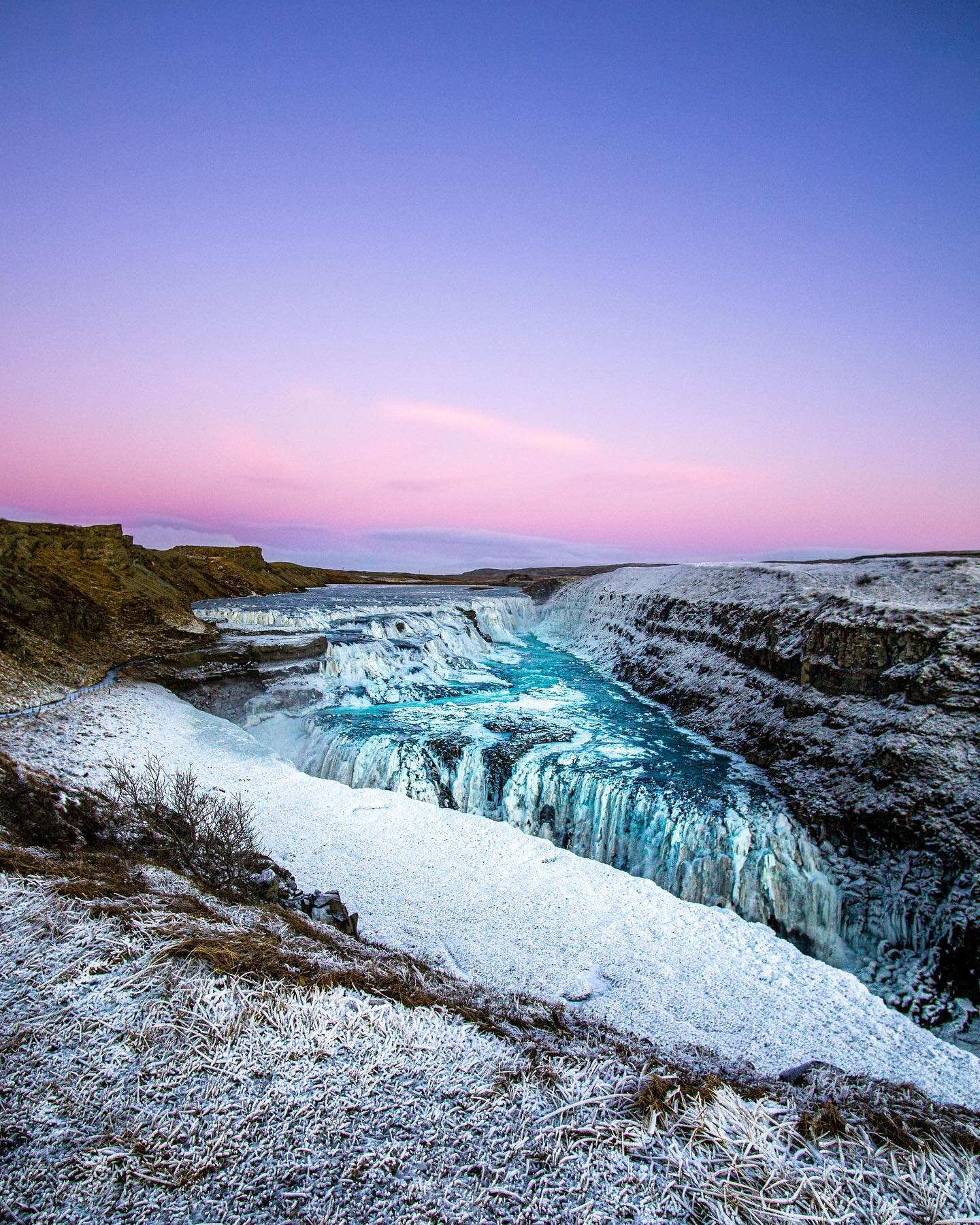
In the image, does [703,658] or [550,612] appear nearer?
[703,658]

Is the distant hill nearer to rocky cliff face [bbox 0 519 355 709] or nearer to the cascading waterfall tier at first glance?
rocky cliff face [bbox 0 519 355 709]

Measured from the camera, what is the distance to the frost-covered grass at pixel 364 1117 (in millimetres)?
2559

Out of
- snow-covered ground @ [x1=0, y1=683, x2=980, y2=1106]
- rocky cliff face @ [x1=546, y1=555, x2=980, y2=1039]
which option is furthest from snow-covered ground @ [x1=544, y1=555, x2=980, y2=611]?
snow-covered ground @ [x1=0, y1=683, x2=980, y2=1106]

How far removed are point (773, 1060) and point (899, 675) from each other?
11602mm

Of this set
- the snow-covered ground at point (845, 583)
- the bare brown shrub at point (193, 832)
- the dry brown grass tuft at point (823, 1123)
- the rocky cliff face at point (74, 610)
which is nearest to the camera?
the dry brown grass tuft at point (823, 1123)

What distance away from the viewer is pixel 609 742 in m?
17.1

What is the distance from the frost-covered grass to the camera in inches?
101

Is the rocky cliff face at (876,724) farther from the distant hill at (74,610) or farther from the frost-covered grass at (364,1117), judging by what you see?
the distant hill at (74,610)

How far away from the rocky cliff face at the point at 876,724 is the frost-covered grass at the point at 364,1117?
7.71 m

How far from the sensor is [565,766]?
47.5 feet

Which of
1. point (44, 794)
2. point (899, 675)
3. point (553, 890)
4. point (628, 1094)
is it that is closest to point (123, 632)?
point (44, 794)

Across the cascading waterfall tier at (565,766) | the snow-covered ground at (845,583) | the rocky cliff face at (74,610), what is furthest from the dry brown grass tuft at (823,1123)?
the rocky cliff face at (74,610)

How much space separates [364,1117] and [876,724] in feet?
Result: 47.8

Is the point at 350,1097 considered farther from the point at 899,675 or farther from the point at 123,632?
the point at 123,632
